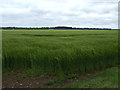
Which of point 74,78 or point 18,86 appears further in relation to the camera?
point 74,78

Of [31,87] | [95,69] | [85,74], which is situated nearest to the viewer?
[31,87]

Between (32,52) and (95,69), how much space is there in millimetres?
2708

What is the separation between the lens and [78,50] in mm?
9977

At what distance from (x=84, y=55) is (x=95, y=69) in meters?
0.75

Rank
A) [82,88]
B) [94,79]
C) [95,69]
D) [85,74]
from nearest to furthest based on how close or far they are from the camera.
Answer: [82,88] < [94,79] < [85,74] < [95,69]

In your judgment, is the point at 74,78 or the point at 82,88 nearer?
the point at 82,88

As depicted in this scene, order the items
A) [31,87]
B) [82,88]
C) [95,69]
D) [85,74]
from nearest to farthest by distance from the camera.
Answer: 1. [82,88]
2. [31,87]
3. [85,74]
4. [95,69]

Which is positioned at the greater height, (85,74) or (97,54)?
(97,54)

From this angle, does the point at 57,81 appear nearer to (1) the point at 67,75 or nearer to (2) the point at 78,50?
(1) the point at 67,75

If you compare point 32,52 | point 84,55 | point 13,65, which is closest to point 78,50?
point 84,55

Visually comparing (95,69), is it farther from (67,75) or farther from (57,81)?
(57,81)

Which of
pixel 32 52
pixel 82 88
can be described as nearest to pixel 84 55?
pixel 32 52

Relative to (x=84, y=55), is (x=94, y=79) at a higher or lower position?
lower

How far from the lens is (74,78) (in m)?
8.37
